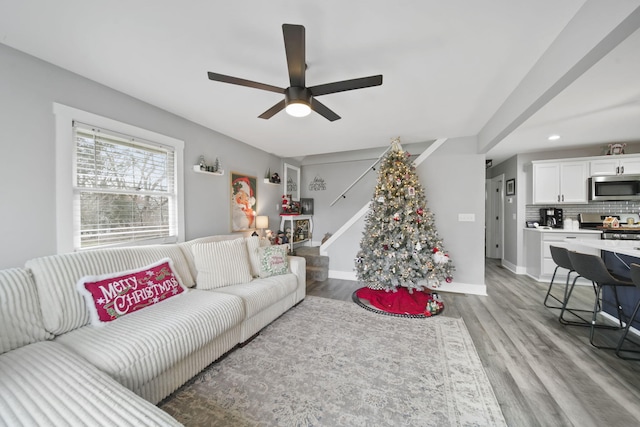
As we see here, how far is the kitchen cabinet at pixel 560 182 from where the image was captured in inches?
154

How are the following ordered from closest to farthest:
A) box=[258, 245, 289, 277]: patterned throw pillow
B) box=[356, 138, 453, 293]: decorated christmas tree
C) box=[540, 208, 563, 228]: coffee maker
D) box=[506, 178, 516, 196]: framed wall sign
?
box=[258, 245, 289, 277]: patterned throw pillow
box=[356, 138, 453, 293]: decorated christmas tree
box=[540, 208, 563, 228]: coffee maker
box=[506, 178, 516, 196]: framed wall sign

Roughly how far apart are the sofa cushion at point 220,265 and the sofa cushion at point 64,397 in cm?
116

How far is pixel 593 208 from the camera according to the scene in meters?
4.05

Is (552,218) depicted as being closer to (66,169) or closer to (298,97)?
(298,97)

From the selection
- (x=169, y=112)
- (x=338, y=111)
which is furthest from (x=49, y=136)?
(x=338, y=111)

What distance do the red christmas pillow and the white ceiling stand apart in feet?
5.55

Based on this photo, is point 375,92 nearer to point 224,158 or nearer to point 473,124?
point 473,124

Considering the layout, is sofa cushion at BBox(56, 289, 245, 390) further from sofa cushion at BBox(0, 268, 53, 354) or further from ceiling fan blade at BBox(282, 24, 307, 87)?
ceiling fan blade at BBox(282, 24, 307, 87)

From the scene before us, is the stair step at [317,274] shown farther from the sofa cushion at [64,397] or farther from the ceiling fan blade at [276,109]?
the sofa cushion at [64,397]

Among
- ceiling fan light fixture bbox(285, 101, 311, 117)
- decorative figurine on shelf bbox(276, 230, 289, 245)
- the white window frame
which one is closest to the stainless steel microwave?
ceiling fan light fixture bbox(285, 101, 311, 117)

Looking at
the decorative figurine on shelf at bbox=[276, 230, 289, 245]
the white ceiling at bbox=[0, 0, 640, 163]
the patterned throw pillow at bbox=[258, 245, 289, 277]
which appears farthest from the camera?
the decorative figurine on shelf at bbox=[276, 230, 289, 245]

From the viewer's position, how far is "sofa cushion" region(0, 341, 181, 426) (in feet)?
2.58

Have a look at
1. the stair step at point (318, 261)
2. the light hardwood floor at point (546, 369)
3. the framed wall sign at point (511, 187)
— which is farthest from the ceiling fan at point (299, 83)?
the framed wall sign at point (511, 187)

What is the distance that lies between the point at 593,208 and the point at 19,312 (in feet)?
23.5
